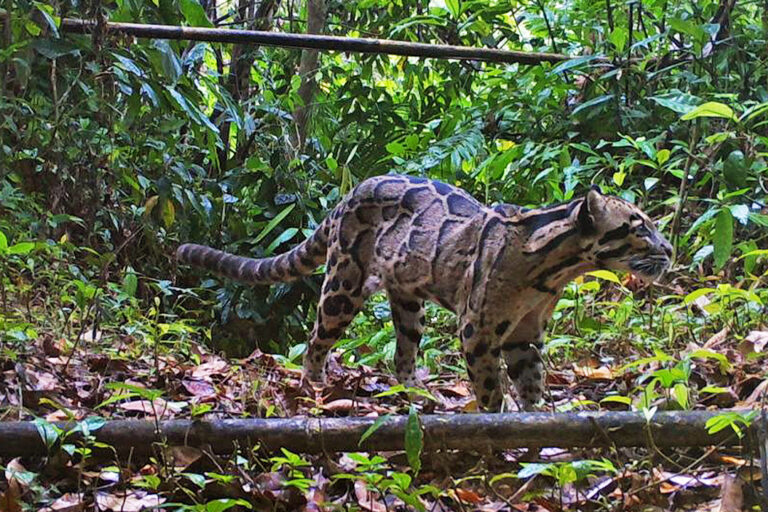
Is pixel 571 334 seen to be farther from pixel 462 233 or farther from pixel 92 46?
pixel 92 46

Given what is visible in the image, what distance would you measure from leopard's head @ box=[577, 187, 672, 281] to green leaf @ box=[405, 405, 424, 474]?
1.70 meters

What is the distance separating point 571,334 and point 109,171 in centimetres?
311

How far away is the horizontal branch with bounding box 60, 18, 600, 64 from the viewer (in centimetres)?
493

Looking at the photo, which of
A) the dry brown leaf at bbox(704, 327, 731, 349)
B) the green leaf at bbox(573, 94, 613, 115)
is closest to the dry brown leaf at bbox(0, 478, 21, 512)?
the dry brown leaf at bbox(704, 327, 731, 349)

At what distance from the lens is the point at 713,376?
159 inches

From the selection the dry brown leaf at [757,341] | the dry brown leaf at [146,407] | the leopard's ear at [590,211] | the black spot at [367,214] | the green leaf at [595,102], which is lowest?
the dry brown leaf at [146,407]

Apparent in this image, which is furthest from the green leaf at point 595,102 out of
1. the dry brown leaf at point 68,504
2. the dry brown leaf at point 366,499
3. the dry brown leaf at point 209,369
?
the dry brown leaf at point 68,504

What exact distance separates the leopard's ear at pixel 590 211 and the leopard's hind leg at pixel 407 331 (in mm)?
1310

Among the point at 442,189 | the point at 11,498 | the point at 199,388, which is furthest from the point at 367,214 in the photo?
the point at 11,498

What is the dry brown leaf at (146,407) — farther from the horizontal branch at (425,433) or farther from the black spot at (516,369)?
the black spot at (516,369)

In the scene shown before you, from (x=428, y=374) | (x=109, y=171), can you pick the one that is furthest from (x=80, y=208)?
(x=428, y=374)

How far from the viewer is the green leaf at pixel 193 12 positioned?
176 inches

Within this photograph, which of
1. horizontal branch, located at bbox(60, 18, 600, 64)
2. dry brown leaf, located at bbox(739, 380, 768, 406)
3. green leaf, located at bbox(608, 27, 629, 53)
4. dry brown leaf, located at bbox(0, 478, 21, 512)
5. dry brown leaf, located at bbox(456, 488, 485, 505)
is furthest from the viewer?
green leaf, located at bbox(608, 27, 629, 53)

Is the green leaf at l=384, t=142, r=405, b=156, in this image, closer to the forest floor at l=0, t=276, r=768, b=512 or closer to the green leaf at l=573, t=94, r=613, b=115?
the green leaf at l=573, t=94, r=613, b=115
